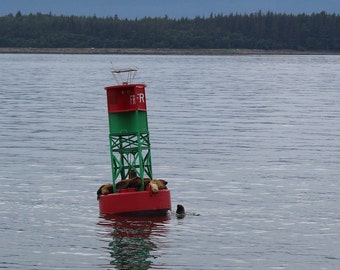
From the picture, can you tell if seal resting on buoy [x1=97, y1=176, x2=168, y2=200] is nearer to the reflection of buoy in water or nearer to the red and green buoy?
the red and green buoy

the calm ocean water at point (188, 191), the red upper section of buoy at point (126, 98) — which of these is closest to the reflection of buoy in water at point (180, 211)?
the calm ocean water at point (188, 191)

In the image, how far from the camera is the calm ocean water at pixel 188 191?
91.8 feet

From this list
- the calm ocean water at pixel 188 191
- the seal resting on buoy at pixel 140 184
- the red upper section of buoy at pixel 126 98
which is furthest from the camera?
the red upper section of buoy at pixel 126 98

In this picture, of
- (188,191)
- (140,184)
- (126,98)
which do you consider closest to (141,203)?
(140,184)

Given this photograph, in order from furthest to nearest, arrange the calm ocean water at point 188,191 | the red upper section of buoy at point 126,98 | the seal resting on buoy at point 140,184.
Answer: the red upper section of buoy at point 126,98 → the seal resting on buoy at point 140,184 → the calm ocean water at point 188,191

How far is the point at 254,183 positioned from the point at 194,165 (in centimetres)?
511

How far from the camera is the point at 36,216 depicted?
3306cm

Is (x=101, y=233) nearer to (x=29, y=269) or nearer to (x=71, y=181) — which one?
(x=29, y=269)

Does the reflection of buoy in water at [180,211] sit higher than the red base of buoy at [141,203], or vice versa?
the red base of buoy at [141,203]

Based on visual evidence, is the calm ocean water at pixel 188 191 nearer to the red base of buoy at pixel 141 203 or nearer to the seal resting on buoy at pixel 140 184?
the red base of buoy at pixel 141 203

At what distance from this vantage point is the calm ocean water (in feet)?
91.8

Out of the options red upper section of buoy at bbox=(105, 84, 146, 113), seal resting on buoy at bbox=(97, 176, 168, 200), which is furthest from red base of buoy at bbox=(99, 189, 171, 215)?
red upper section of buoy at bbox=(105, 84, 146, 113)

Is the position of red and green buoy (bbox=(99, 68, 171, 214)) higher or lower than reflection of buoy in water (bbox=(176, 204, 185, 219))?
higher

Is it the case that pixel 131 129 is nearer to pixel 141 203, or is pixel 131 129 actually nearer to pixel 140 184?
pixel 140 184
